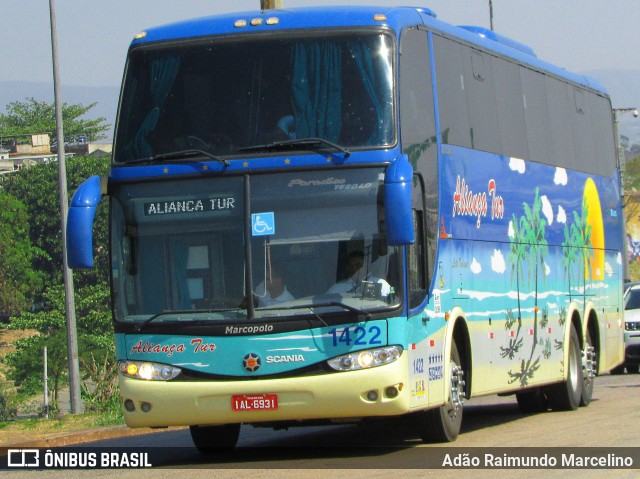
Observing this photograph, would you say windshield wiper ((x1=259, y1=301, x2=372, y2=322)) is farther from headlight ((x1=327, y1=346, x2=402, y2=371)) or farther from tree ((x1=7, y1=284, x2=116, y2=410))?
tree ((x1=7, y1=284, x2=116, y2=410))

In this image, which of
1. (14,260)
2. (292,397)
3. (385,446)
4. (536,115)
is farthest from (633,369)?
(14,260)

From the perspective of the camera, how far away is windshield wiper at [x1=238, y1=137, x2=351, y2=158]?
11.8 metres

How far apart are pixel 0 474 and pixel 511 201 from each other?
6740mm

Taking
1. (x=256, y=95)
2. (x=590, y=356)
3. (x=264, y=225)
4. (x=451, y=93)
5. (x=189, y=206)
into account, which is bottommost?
(x=590, y=356)

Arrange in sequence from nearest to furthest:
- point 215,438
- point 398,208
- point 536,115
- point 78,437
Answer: point 398,208 < point 215,438 < point 536,115 < point 78,437

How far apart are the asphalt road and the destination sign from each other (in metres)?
2.33

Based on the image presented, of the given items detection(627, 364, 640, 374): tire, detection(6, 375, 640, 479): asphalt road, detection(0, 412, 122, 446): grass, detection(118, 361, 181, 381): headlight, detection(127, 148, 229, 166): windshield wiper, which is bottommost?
detection(627, 364, 640, 374): tire

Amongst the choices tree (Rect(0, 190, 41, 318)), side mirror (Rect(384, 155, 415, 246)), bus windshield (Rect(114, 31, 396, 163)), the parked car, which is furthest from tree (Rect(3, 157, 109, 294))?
side mirror (Rect(384, 155, 415, 246))

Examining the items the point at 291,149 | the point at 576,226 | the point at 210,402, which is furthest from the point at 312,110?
the point at 576,226

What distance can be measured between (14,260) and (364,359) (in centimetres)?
6968

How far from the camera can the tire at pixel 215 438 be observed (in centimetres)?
1385

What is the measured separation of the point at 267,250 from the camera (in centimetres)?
1182

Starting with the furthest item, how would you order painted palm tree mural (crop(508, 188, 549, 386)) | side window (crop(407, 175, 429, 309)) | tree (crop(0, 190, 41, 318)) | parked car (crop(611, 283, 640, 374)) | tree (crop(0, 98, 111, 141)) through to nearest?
tree (crop(0, 98, 111, 141)) < tree (crop(0, 190, 41, 318)) < parked car (crop(611, 283, 640, 374)) < painted palm tree mural (crop(508, 188, 549, 386)) < side window (crop(407, 175, 429, 309))

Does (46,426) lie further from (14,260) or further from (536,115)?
(14,260)
